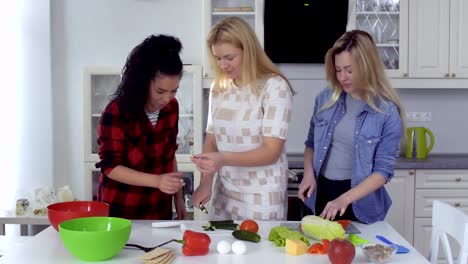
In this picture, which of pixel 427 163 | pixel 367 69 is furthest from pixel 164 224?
pixel 427 163

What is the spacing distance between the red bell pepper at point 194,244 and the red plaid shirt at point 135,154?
463 mm

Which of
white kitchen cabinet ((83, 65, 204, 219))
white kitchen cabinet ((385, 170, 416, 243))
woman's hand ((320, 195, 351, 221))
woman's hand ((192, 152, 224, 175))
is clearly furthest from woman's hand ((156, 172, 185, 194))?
white kitchen cabinet ((385, 170, 416, 243))

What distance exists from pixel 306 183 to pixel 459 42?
2164 millimetres

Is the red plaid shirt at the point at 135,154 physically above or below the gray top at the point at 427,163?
above

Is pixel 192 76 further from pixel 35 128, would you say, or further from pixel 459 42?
pixel 459 42

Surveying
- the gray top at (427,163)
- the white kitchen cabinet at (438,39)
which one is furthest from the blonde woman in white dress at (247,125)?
the white kitchen cabinet at (438,39)

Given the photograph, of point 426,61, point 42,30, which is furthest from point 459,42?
point 42,30

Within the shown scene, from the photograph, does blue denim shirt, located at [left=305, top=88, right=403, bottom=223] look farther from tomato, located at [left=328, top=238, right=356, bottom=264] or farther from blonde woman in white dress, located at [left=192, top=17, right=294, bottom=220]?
tomato, located at [left=328, top=238, right=356, bottom=264]

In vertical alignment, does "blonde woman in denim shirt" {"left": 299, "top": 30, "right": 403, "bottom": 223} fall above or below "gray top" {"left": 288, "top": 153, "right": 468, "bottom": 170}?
above

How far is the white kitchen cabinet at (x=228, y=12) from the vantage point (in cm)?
357

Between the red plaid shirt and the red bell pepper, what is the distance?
46cm

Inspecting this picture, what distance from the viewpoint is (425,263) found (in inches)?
56.4

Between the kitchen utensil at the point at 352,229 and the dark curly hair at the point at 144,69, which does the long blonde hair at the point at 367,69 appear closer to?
the kitchen utensil at the point at 352,229

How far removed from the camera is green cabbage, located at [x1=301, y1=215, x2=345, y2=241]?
1.58 m
